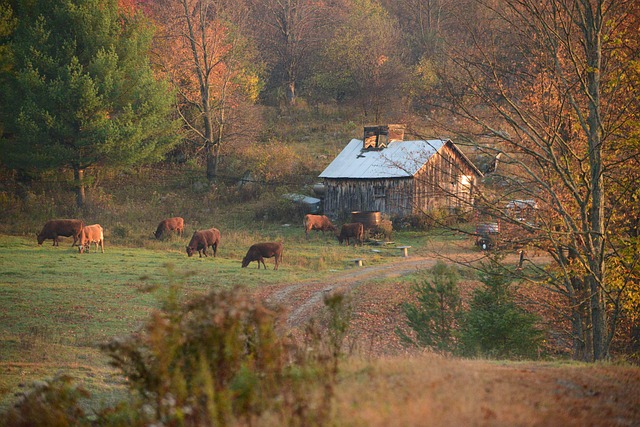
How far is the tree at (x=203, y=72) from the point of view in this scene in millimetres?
51000

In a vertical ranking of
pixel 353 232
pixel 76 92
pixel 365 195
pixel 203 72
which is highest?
pixel 203 72

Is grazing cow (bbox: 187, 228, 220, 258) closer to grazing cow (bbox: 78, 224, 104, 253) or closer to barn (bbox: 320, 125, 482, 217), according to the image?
grazing cow (bbox: 78, 224, 104, 253)

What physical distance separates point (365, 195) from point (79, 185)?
1834 cm

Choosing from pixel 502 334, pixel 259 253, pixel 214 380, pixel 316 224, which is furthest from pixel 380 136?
pixel 214 380

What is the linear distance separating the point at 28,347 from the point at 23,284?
7.87 meters

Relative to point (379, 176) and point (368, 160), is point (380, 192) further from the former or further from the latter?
point (368, 160)

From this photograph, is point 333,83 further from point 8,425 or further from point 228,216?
point 8,425

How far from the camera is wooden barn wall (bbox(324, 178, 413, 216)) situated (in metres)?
41.2

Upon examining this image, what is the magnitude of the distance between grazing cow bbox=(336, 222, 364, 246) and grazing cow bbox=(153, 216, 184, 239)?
8987 mm

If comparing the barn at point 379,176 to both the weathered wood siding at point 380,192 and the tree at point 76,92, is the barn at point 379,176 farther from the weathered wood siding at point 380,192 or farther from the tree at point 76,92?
the tree at point 76,92

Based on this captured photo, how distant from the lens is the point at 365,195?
4244 cm

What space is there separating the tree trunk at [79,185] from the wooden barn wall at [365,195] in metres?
15.8

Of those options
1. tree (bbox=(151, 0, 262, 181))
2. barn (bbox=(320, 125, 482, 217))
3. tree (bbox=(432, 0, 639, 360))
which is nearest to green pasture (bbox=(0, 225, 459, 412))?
barn (bbox=(320, 125, 482, 217))

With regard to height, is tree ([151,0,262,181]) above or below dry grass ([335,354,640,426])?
above
